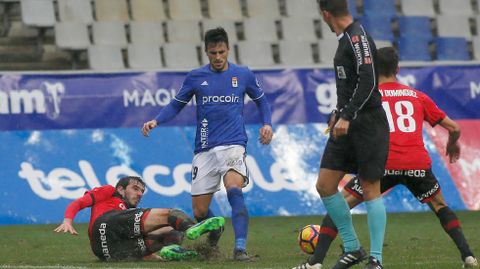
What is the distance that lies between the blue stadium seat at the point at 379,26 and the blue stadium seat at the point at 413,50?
0.78 ft

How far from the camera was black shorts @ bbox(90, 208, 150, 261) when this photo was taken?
1041cm

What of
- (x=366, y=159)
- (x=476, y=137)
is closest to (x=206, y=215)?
(x=366, y=159)

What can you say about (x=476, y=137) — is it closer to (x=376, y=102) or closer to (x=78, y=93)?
(x=78, y=93)

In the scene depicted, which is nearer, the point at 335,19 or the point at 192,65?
the point at 335,19

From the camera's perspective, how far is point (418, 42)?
20922mm

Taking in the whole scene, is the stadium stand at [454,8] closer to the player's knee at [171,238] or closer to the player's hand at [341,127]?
the player's knee at [171,238]

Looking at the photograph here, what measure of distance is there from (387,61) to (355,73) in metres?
0.96

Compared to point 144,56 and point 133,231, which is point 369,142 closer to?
point 133,231

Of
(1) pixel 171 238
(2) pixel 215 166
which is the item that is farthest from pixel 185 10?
(1) pixel 171 238

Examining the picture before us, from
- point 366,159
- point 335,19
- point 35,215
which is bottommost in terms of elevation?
point 35,215

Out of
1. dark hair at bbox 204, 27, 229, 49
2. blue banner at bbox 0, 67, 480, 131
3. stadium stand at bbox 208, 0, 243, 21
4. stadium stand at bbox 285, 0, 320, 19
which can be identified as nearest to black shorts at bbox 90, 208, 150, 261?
dark hair at bbox 204, 27, 229, 49

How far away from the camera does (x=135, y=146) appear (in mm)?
16469

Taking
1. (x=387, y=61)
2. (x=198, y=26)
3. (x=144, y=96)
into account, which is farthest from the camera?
(x=198, y=26)

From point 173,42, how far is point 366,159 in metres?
11.4
